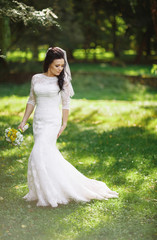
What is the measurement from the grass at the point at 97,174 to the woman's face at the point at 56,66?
199 cm

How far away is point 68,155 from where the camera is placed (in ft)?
23.5

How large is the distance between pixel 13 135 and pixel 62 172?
3.03ft

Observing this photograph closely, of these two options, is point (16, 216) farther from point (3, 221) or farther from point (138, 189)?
point (138, 189)

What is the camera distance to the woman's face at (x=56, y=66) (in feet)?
14.9

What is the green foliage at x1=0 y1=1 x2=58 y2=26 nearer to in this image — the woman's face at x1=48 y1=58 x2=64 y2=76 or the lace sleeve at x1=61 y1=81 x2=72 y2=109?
the woman's face at x1=48 y1=58 x2=64 y2=76

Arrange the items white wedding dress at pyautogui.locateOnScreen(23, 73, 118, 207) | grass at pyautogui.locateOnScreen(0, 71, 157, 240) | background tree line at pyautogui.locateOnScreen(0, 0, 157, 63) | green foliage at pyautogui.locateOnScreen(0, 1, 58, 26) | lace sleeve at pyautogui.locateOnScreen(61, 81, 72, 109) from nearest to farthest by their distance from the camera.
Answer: grass at pyautogui.locateOnScreen(0, 71, 157, 240), white wedding dress at pyautogui.locateOnScreen(23, 73, 118, 207), lace sleeve at pyautogui.locateOnScreen(61, 81, 72, 109), green foliage at pyautogui.locateOnScreen(0, 1, 58, 26), background tree line at pyautogui.locateOnScreen(0, 0, 157, 63)

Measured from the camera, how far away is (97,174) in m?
6.11

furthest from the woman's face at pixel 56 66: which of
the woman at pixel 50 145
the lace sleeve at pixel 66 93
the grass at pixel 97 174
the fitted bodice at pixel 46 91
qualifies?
the grass at pixel 97 174

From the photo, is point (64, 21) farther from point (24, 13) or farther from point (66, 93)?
point (66, 93)

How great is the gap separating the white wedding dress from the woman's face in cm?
13

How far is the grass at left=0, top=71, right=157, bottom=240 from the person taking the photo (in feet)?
13.6

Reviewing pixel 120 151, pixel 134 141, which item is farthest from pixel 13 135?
pixel 134 141

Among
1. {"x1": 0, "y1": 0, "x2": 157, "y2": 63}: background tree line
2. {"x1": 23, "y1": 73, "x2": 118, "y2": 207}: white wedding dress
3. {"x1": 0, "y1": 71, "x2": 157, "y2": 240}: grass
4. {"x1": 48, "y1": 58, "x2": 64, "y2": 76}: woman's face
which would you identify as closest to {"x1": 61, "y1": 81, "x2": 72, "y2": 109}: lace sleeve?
{"x1": 23, "y1": 73, "x2": 118, "y2": 207}: white wedding dress

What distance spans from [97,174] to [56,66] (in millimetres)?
2482
